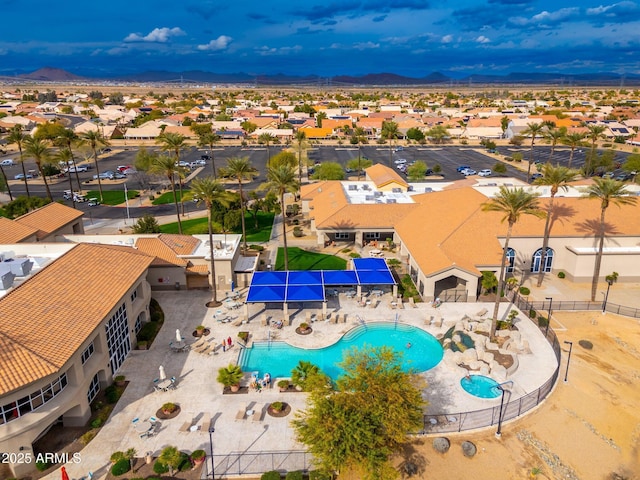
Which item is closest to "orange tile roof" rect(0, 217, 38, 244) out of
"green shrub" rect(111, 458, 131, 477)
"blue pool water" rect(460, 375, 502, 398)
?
"green shrub" rect(111, 458, 131, 477)

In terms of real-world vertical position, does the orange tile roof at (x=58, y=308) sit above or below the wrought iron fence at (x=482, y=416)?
above

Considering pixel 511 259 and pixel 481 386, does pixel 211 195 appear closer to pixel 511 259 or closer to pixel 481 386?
pixel 481 386

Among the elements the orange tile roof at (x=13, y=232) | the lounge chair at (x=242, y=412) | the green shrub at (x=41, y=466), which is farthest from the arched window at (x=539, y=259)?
the orange tile roof at (x=13, y=232)

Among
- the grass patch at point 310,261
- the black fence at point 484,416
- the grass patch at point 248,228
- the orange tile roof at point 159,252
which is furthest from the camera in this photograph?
the grass patch at point 248,228

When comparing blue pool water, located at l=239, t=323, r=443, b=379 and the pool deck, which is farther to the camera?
blue pool water, located at l=239, t=323, r=443, b=379

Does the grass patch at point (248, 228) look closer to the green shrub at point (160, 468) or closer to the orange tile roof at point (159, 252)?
the orange tile roof at point (159, 252)

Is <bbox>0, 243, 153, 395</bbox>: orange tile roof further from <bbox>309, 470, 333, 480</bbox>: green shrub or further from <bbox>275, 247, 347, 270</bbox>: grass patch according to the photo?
<bbox>275, 247, 347, 270</bbox>: grass patch

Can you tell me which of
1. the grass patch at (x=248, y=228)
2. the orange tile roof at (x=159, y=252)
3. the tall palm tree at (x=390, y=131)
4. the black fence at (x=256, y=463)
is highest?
the tall palm tree at (x=390, y=131)

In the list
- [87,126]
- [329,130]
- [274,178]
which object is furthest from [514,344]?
[87,126]
